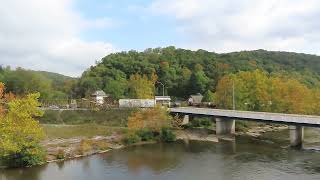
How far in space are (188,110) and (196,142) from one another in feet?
46.7

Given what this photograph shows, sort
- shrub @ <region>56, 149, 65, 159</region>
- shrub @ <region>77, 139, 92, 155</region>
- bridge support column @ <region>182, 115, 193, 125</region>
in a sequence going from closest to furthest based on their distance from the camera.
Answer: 1. shrub @ <region>56, 149, 65, 159</region>
2. shrub @ <region>77, 139, 92, 155</region>
3. bridge support column @ <region>182, 115, 193, 125</region>

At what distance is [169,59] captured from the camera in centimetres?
15088

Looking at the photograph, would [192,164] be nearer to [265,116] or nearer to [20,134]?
[265,116]

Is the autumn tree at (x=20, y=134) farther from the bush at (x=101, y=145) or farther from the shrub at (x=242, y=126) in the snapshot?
the shrub at (x=242, y=126)

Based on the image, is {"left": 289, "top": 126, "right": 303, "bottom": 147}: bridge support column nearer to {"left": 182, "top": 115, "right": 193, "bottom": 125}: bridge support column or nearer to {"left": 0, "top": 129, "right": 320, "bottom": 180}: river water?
{"left": 0, "top": 129, "right": 320, "bottom": 180}: river water

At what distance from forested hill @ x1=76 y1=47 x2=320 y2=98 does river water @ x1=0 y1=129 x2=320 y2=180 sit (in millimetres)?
56532

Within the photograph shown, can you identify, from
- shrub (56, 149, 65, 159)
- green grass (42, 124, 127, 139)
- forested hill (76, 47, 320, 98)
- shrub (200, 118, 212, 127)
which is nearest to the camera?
shrub (56, 149, 65, 159)

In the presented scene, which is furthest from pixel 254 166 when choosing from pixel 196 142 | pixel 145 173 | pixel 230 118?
pixel 230 118

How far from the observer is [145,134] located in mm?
67438

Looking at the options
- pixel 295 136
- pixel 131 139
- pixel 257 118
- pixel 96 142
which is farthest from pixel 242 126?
pixel 96 142

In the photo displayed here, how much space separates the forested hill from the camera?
12706 cm

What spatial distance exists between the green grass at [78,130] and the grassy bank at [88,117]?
3.83 metres

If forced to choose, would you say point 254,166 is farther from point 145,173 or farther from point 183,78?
point 183,78

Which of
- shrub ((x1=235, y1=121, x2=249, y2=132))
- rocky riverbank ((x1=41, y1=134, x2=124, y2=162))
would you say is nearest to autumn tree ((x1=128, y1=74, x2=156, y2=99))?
shrub ((x1=235, y1=121, x2=249, y2=132))
